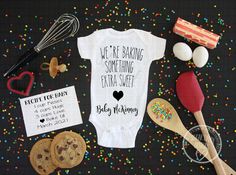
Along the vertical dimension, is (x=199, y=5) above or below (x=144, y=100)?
above

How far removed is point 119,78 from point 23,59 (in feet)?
1.03

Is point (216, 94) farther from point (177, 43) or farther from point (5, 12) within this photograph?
point (5, 12)

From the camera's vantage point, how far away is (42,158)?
3.68ft

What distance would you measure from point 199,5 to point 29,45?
1.91 ft

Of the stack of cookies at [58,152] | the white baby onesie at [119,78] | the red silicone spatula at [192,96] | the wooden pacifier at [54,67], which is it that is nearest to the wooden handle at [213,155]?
the red silicone spatula at [192,96]

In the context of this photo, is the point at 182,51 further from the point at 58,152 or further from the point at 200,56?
the point at 58,152

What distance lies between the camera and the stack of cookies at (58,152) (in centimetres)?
111

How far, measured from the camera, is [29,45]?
1.17 metres

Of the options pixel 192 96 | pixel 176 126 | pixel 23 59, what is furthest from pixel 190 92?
pixel 23 59

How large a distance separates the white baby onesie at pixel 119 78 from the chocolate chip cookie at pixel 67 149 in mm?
67

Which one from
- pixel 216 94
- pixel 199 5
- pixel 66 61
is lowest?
pixel 216 94

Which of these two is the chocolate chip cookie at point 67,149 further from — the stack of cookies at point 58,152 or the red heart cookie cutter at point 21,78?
the red heart cookie cutter at point 21,78

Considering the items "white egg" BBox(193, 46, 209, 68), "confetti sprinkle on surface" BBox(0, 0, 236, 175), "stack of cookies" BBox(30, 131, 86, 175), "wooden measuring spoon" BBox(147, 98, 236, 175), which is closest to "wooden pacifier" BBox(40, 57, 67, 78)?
"confetti sprinkle on surface" BBox(0, 0, 236, 175)

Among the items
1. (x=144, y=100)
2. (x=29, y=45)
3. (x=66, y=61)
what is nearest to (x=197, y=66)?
(x=144, y=100)
